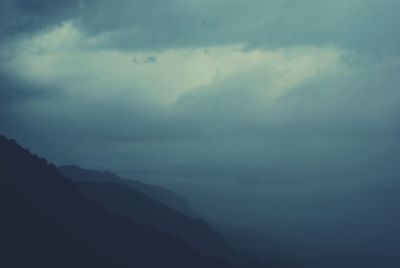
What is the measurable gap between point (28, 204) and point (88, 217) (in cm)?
2438

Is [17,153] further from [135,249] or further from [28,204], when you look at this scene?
[135,249]

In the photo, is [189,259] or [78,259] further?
[189,259]

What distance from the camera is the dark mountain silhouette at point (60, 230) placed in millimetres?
111150

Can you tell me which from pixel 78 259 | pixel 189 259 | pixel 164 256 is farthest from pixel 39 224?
pixel 189 259

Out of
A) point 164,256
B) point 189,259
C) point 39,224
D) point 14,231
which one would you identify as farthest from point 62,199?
point 189,259

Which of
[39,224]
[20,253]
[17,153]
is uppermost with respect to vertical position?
[17,153]

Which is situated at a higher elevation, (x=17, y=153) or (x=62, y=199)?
(x=17, y=153)

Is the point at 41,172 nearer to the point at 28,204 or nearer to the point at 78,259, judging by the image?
the point at 28,204

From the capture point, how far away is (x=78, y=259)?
120812 millimetres

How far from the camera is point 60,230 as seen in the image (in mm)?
125562

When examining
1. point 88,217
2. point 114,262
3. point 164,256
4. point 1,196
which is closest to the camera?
point 1,196

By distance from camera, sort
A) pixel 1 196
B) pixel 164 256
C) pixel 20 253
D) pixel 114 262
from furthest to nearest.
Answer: pixel 164 256, pixel 114 262, pixel 1 196, pixel 20 253

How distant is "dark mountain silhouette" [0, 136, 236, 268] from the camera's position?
11115cm

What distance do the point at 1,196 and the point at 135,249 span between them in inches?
1979
